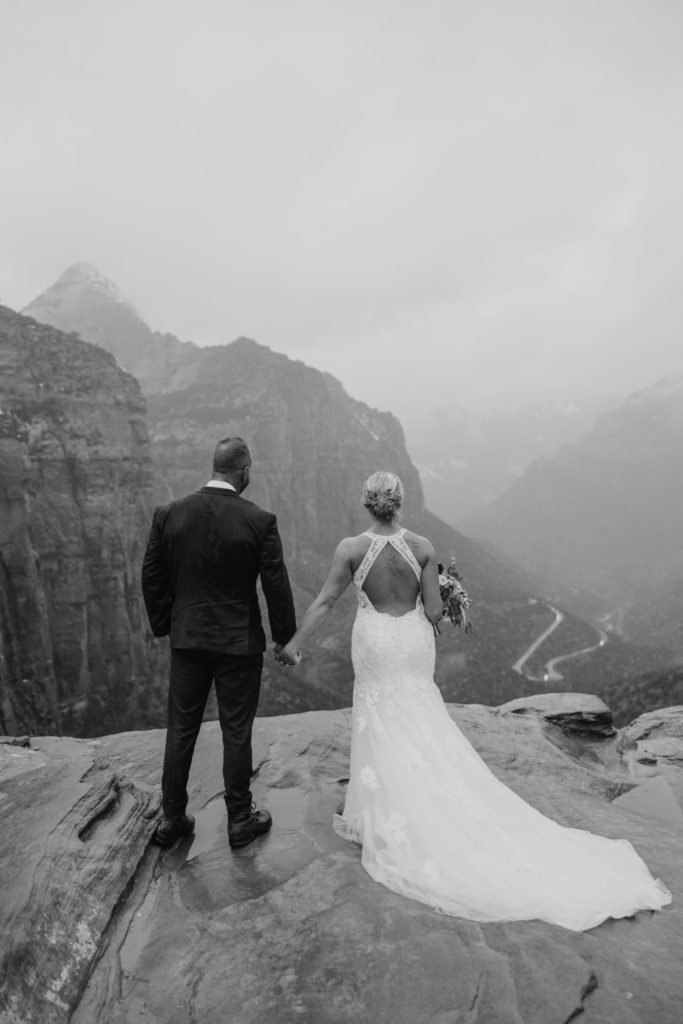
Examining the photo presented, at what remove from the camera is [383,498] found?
5836 millimetres

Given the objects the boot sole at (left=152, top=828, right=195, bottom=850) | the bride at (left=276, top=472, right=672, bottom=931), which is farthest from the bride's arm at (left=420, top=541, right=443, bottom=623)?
the boot sole at (left=152, top=828, right=195, bottom=850)

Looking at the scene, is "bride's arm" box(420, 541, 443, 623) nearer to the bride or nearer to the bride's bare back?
the bride

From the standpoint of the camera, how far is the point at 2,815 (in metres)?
5.38

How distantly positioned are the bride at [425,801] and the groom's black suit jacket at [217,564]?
61 centimetres

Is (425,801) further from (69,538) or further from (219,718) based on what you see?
(69,538)

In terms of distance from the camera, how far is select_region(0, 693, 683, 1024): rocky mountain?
12.4 ft

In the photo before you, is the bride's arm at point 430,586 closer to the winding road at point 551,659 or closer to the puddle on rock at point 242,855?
the puddle on rock at point 242,855

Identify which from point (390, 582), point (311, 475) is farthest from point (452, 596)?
point (311, 475)

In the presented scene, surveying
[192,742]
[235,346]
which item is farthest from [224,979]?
[235,346]

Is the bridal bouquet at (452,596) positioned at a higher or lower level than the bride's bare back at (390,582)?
lower

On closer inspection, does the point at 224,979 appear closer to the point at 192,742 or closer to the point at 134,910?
the point at 134,910

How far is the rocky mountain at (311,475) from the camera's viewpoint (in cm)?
9062

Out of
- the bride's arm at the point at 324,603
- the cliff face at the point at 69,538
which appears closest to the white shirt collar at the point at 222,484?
the bride's arm at the point at 324,603

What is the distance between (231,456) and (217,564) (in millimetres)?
1047
